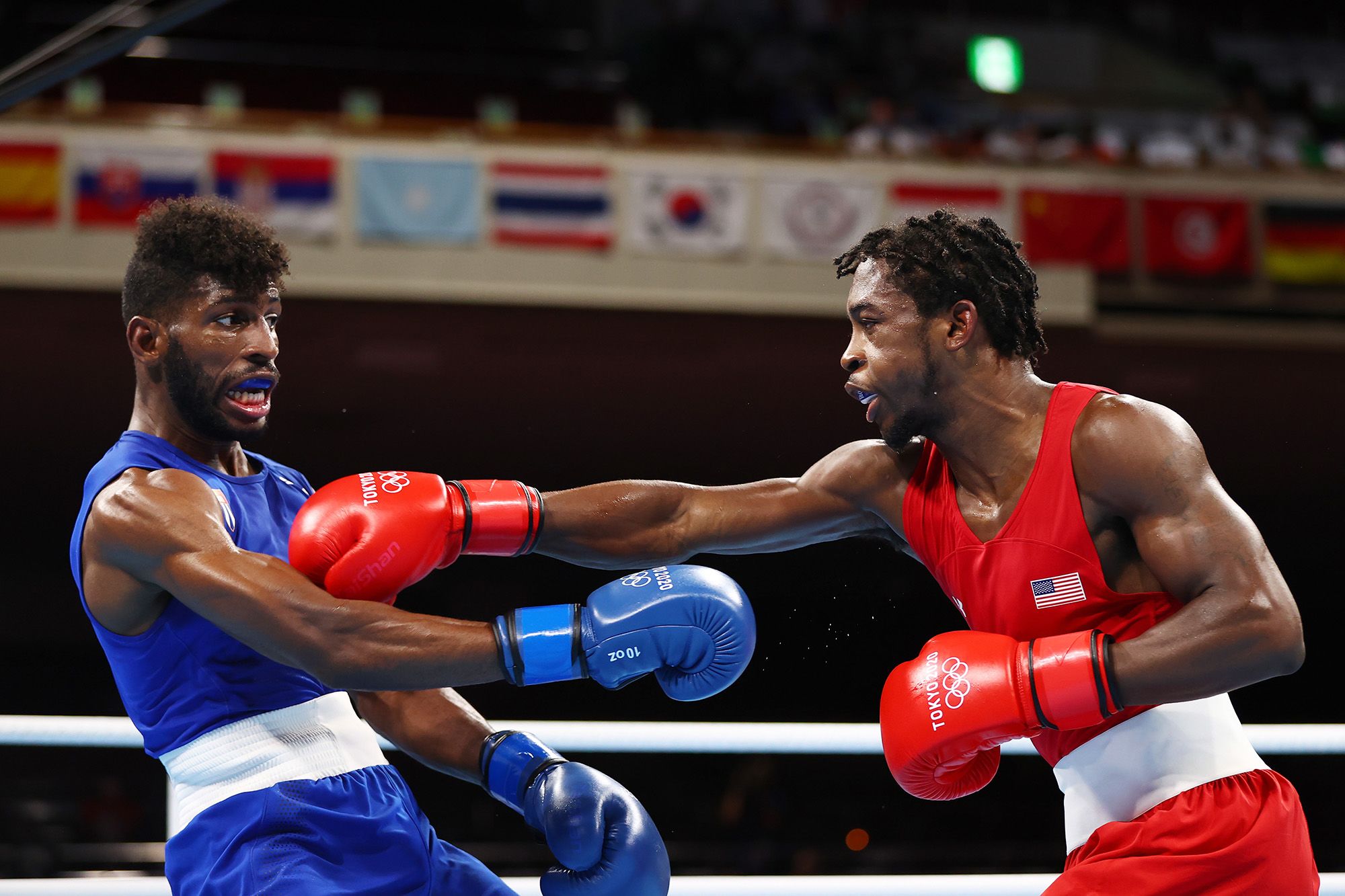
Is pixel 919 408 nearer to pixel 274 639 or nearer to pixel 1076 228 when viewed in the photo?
pixel 274 639

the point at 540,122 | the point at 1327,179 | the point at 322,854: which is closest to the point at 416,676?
the point at 322,854

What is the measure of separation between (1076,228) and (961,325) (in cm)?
774

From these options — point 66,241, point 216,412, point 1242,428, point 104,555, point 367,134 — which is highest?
point 367,134

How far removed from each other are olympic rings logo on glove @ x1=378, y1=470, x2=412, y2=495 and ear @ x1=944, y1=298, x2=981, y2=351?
3.23ft

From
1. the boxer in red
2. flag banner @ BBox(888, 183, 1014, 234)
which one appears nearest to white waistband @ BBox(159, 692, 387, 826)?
the boxer in red

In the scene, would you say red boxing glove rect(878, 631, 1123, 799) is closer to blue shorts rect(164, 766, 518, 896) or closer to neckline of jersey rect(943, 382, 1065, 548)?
neckline of jersey rect(943, 382, 1065, 548)

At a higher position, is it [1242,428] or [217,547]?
[217,547]

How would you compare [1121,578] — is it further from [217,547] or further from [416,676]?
[217,547]

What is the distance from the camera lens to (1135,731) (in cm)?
206

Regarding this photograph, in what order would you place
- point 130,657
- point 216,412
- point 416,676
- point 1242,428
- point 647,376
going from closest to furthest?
point 416,676 < point 130,657 < point 216,412 < point 647,376 < point 1242,428

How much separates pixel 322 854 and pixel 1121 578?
1.34 meters

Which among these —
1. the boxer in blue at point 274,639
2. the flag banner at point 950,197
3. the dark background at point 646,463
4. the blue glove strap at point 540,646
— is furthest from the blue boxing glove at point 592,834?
the flag banner at point 950,197

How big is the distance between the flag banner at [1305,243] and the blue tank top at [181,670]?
946 centimetres

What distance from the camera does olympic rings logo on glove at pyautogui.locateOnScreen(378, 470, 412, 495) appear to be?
2168 millimetres
